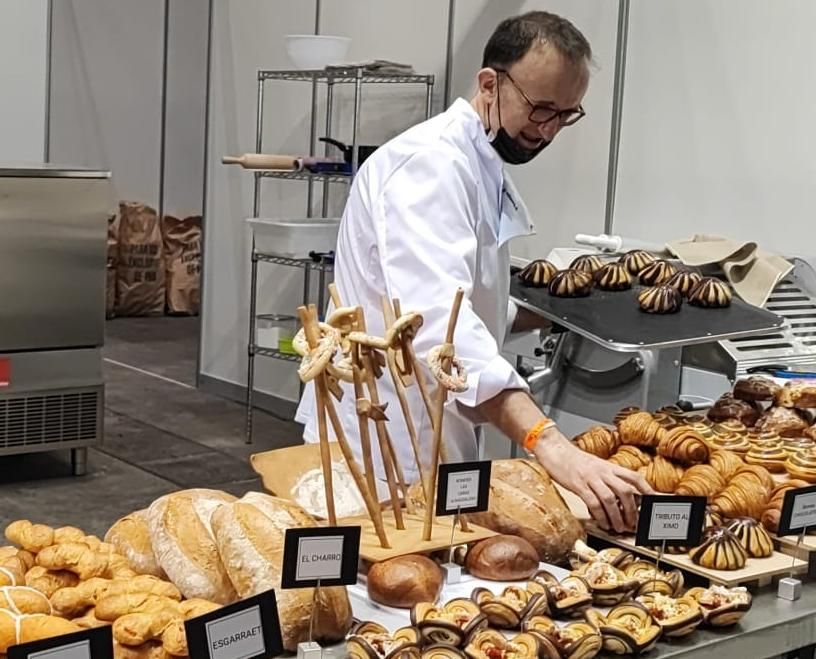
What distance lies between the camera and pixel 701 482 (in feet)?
5.97

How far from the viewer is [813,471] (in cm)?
190

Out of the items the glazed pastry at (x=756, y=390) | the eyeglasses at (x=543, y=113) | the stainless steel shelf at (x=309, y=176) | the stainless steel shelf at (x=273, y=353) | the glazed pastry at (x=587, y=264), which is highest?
the eyeglasses at (x=543, y=113)

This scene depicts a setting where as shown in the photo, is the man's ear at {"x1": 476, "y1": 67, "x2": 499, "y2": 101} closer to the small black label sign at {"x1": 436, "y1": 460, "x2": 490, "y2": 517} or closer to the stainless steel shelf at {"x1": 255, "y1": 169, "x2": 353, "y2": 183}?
the small black label sign at {"x1": 436, "y1": 460, "x2": 490, "y2": 517}

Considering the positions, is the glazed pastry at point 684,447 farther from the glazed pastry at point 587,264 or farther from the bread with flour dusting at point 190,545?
the glazed pastry at point 587,264

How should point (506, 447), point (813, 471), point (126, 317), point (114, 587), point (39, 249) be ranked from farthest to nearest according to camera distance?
point (126, 317), point (39, 249), point (506, 447), point (813, 471), point (114, 587)

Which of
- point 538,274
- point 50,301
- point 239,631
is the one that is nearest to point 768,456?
point 538,274

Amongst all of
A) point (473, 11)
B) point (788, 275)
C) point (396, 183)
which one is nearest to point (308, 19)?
point (473, 11)

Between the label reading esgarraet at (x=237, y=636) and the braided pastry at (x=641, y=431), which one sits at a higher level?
the braided pastry at (x=641, y=431)

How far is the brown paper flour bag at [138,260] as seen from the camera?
866cm

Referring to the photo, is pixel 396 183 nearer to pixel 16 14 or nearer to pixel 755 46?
pixel 755 46

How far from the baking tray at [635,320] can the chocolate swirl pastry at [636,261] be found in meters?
0.11

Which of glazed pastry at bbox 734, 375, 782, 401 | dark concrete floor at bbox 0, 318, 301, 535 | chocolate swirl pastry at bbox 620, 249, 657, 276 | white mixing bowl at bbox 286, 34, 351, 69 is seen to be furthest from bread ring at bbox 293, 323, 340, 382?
white mixing bowl at bbox 286, 34, 351, 69

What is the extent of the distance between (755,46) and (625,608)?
2757mm

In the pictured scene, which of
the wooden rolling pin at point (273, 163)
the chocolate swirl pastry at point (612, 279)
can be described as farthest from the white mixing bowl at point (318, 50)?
the chocolate swirl pastry at point (612, 279)
